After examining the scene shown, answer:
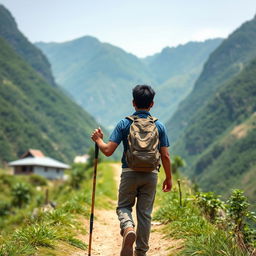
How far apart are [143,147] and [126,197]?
98cm

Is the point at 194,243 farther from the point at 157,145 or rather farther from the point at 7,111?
the point at 7,111

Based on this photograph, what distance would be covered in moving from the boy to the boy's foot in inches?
5.5

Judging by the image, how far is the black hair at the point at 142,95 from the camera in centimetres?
669

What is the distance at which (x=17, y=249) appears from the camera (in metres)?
6.21

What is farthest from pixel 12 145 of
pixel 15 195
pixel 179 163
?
pixel 179 163

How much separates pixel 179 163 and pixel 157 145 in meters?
33.3

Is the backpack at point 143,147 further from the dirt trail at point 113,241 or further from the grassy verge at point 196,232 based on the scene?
the dirt trail at point 113,241

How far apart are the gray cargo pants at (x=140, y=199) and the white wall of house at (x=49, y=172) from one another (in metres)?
83.3

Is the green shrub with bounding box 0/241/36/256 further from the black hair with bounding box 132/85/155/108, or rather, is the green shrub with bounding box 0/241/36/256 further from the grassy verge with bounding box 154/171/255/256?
the black hair with bounding box 132/85/155/108

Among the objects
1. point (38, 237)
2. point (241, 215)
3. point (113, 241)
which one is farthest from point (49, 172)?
point (38, 237)

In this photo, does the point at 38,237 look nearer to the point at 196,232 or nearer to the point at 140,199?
the point at 140,199

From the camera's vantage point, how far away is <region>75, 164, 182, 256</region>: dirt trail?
309 inches

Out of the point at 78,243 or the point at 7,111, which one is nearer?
the point at 78,243

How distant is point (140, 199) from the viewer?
671cm
